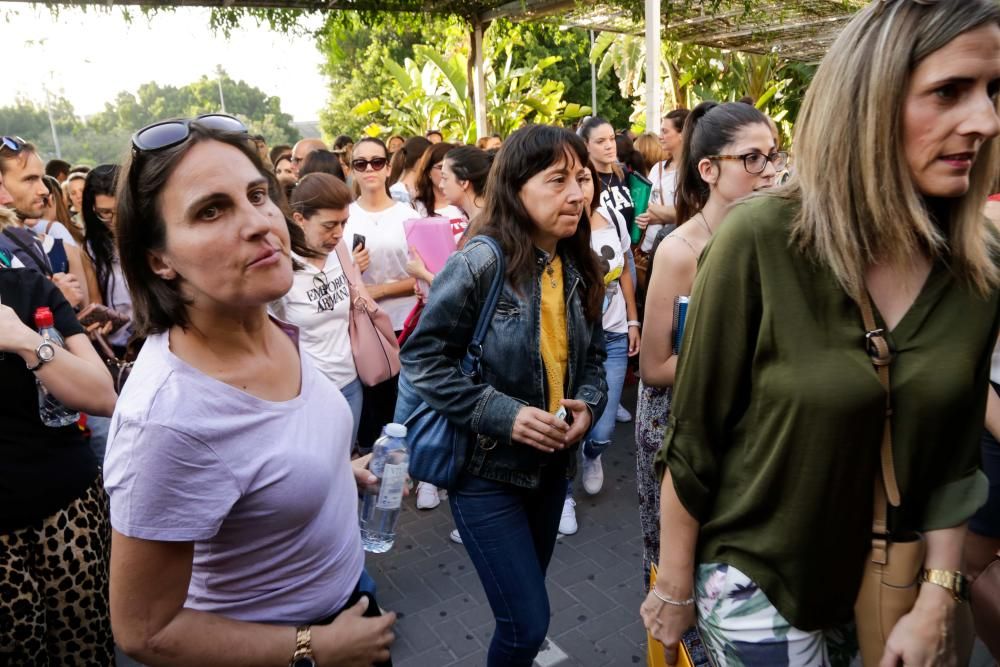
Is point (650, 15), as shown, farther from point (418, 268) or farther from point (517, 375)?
point (517, 375)

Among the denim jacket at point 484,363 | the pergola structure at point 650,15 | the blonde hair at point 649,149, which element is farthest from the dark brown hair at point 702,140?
the pergola structure at point 650,15

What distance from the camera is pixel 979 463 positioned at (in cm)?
158

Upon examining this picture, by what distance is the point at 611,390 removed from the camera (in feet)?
15.4

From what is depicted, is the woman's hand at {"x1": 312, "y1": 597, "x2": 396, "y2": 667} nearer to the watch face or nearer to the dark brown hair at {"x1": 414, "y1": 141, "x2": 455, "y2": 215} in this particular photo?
the watch face

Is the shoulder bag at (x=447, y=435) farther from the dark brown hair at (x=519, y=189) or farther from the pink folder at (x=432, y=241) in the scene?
the pink folder at (x=432, y=241)

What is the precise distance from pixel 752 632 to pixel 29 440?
222cm

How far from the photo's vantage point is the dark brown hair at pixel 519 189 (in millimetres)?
2412

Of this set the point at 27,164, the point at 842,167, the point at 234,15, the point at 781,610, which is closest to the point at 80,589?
the point at 781,610

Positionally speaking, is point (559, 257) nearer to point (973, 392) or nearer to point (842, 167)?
point (842, 167)

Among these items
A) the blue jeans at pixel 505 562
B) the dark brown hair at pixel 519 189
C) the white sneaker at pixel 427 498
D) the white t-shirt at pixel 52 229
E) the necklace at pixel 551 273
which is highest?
the dark brown hair at pixel 519 189

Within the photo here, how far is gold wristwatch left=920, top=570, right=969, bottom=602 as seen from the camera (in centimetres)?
152

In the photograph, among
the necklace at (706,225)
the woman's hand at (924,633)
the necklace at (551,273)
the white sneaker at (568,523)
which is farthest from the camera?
the white sneaker at (568,523)

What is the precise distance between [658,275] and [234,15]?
9.84 m

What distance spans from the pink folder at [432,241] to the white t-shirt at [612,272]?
99cm
